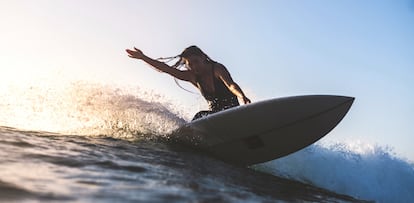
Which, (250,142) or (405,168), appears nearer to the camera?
(250,142)

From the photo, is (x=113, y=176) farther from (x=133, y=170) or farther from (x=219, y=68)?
(x=219, y=68)

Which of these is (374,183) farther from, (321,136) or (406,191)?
(321,136)

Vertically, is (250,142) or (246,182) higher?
(250,142)

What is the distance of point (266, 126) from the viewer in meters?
6.00

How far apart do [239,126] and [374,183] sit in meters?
5.57

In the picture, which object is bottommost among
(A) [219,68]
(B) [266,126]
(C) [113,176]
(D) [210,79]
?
(C) [113,176]

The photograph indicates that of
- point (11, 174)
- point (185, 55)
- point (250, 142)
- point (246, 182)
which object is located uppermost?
point (185, 55)

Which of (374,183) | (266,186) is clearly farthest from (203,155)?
(374,183)

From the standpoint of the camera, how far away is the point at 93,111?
8.35 meters

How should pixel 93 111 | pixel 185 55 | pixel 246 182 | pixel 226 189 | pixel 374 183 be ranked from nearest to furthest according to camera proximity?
pixel 226 189
pixel 246 182
pixel 185 55
pixel 93 111
pixel 374 183

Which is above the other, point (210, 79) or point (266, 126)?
point (210, 79)

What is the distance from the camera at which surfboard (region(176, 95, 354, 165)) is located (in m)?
6.04

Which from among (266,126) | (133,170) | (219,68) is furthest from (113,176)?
(219,68)

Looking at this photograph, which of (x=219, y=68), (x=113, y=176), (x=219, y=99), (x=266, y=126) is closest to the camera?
(x=113, y=176)
